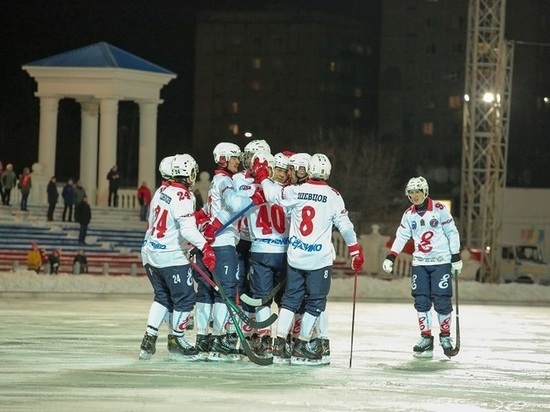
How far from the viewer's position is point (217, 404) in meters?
11.7

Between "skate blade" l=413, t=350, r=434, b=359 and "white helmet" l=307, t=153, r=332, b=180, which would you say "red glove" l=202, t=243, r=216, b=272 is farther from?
"skate blade" l=413, t=350, r=434, b=359

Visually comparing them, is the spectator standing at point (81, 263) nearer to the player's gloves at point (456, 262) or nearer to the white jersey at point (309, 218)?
the player's gloves at point (456, 262)

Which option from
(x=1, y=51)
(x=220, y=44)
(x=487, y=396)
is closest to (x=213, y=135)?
(x=220, y=44)

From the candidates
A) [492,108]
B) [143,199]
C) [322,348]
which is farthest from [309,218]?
[143,199]

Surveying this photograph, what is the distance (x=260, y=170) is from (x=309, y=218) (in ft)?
2.29

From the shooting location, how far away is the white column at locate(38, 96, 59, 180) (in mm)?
51312

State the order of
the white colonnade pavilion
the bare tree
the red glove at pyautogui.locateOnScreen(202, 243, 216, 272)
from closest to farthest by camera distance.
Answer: the red glove at pyautogui.locateOnScreen(202, 243, 216, 272) < the white colonnade pavilion < the bare tree

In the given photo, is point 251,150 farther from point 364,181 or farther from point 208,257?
point 364,181

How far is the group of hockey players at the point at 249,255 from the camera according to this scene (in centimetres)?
1521

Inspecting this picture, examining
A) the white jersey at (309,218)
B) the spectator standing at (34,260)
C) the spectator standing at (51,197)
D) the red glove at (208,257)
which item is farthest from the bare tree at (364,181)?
the red glove at (208,257)

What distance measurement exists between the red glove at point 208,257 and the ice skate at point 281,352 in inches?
41.3

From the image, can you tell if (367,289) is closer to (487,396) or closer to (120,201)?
(120,201)

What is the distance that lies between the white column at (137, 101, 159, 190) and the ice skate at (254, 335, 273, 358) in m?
37.0

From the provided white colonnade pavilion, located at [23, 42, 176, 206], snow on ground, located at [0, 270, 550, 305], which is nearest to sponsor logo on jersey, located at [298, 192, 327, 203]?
snow on ground, located at [0, 270, 550, 305]
